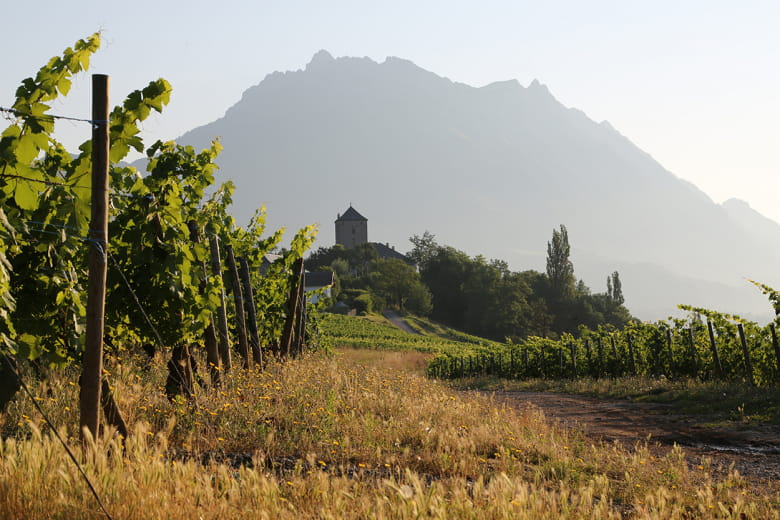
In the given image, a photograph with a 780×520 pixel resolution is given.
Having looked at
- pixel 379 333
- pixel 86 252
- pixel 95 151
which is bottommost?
pixel 379 333

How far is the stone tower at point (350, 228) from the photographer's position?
17188 centimetres

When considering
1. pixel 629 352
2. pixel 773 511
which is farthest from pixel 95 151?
pixel 629 352

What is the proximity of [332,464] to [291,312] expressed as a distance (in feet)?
24.6

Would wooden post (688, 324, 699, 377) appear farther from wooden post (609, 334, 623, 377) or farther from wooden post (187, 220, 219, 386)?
wooden post (187, 220, 219, 386)

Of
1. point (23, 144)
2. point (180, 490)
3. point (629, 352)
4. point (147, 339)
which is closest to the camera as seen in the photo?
point (180, 490)

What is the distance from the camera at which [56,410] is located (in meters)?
6.67

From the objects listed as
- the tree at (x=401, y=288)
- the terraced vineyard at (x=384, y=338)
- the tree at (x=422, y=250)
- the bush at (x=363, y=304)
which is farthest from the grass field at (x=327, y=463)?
the tree at (x=422, y=250)

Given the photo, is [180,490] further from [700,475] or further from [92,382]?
[700,475]

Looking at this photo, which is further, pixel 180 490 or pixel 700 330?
pixel 700 330

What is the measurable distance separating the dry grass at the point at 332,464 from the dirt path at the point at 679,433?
932 millimetres

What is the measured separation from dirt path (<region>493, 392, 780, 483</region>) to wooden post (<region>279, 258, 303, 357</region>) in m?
4.97

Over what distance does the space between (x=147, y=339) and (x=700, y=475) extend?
6378mm

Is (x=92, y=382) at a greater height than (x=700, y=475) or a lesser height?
greater

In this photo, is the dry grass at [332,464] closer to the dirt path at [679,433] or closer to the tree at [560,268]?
the dirt path at [679,433]
